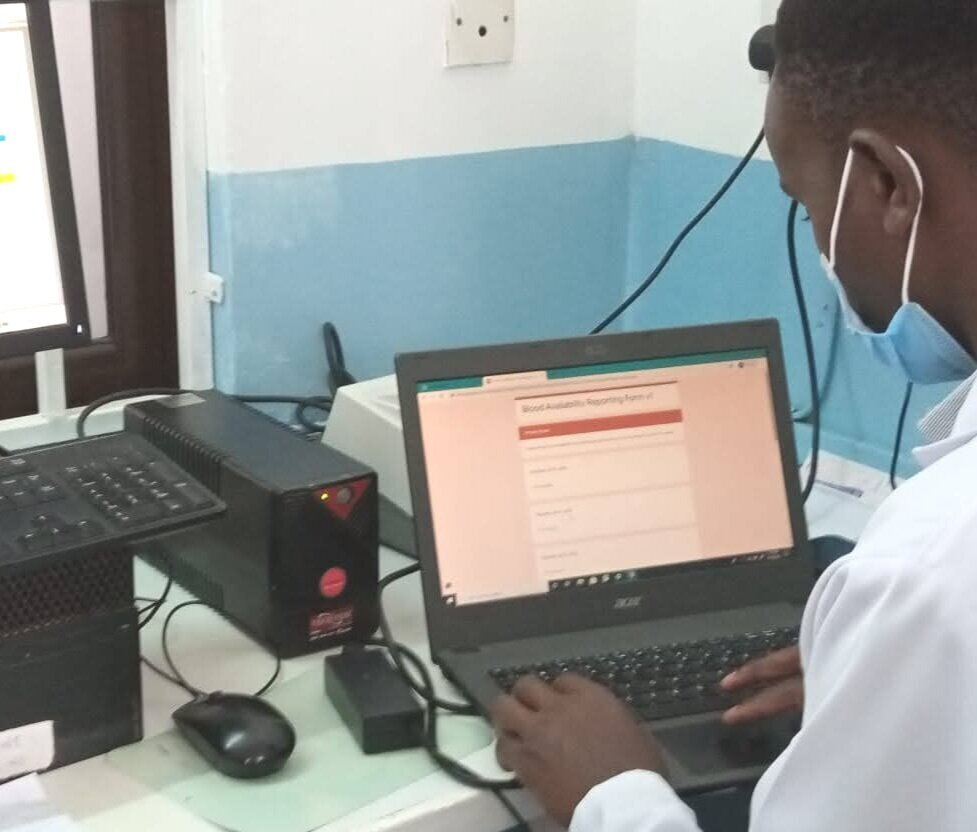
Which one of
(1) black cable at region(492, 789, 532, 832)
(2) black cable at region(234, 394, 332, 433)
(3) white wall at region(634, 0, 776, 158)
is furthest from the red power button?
(3) white wall at region(634, 0, 776, 158)

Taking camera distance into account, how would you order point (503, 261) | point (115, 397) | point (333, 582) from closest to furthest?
point (333, 582) < point (115, 397) < point (503, 261)

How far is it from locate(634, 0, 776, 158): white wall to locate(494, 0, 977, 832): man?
0.71 meters

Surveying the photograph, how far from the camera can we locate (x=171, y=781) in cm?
100

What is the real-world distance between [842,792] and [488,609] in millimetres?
462

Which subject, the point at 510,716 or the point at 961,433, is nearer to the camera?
the point at 961,433

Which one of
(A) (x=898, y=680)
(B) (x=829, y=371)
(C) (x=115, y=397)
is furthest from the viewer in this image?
(B) (x=829, y=371)

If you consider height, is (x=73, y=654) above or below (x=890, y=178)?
below

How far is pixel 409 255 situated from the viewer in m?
1.63

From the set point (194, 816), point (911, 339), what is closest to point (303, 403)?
point (194, 816)

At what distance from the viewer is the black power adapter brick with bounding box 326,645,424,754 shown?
1.04m

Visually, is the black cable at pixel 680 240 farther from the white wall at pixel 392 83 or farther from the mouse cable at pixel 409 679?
the mouse cable at pixel 409 679

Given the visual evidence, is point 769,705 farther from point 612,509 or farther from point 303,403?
point 303,403

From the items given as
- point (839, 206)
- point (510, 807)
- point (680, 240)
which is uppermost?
point (839, 206)

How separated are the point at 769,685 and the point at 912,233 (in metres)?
0.41
